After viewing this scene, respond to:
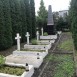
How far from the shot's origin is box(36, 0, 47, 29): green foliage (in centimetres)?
2473

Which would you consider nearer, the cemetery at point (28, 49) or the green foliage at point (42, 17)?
the cemetery at point (28, 49)

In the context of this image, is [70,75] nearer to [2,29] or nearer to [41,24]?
[2,29]

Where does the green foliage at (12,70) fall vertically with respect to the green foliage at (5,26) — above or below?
below

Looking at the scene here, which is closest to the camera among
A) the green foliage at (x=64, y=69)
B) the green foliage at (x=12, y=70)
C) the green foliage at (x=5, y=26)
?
the green foliage at (x=12, y=70)

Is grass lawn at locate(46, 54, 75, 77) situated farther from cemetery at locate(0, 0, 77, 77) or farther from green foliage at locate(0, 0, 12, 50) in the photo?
green foliage at locate(0, 0, 12, 50)

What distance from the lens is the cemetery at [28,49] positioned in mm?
6195

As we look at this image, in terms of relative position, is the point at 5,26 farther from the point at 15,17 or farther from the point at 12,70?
the point at 12,70

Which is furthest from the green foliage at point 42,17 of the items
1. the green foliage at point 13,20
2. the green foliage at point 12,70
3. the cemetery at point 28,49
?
the green foliage at point 12,70

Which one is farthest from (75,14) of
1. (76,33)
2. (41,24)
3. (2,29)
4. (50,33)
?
(41,24)

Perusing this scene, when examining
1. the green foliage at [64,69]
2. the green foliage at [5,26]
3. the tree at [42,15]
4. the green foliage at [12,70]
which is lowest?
the green foliage at [64,69]

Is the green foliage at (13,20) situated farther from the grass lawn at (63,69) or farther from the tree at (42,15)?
the grass lawn at (63,69)

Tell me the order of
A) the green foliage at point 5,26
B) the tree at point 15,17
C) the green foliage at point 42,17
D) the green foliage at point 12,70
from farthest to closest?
1. the green foliage at point 42,17
2. the tree at point 15,17
3. the green foliage at point 5,26
4. the green foliage at point 12,70

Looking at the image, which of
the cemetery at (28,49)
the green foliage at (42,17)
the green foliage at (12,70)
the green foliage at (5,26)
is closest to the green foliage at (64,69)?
the cemetery at (28,49)

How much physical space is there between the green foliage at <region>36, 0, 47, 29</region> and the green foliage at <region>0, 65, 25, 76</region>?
18382 millimetres
